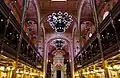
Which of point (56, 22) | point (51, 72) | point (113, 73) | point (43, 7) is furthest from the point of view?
point (51, 72)

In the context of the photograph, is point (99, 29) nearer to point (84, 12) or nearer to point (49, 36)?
point (84, 12)

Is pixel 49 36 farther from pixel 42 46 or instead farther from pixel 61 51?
pixel 61 51

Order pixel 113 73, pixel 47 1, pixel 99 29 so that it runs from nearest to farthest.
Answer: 1. pixel 99 29
2. pixel 113 73
3. pixel 47 1

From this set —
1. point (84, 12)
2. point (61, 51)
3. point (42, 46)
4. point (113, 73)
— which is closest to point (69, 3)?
point (84, 12)

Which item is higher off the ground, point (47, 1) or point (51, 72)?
point (47, 1)

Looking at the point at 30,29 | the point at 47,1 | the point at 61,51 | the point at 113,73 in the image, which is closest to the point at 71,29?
the point at 30,29

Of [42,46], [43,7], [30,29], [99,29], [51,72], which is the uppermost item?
[43,7]

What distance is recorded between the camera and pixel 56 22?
21.6 m

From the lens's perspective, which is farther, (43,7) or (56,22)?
(56,22)

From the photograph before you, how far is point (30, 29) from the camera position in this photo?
23312mm

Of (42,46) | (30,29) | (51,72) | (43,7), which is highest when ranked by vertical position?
(43,7)

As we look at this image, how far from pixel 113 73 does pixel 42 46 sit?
51.7 feet

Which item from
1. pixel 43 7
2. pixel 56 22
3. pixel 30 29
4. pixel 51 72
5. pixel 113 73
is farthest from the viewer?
pixel 51 72

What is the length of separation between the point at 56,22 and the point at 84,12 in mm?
3910
